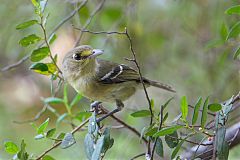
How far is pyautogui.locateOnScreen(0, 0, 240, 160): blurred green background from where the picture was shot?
374cm

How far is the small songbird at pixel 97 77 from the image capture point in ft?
9.89

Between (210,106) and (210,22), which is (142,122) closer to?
(210,22)

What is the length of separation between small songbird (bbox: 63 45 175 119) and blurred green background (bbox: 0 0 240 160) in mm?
246

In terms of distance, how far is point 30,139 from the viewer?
192 inches

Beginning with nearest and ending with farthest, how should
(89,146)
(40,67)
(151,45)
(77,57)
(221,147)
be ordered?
(221,147) → (89,146) → (40,67) → (77,57) → (151,45)

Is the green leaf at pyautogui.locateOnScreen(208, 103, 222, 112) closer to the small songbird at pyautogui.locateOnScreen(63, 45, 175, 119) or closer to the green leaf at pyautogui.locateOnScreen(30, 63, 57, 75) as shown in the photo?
the green leaf at pyautogui.locateOnScreen(30, 63, 57, 75)

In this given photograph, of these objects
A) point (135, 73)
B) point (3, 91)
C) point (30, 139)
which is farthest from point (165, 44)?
point (3, 91)

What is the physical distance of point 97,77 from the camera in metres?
3.14

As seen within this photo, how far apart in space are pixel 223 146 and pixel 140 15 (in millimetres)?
2859

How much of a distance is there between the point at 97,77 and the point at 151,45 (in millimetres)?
1271

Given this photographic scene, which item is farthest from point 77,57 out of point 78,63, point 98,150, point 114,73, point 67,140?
point 98,150

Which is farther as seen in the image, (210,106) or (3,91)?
(3,91)

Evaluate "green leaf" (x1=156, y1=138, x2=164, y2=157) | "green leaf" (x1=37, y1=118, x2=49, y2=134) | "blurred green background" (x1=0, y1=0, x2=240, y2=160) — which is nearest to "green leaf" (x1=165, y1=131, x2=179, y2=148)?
"green leaf" (x1=156, y1=138, x2=164, y2=157)

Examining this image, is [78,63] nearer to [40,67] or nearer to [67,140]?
[40,67]
